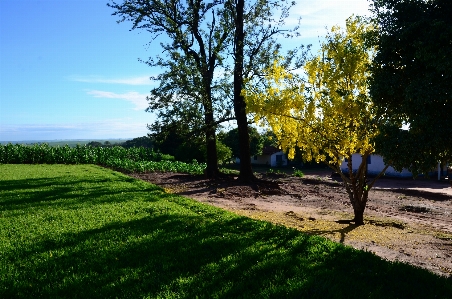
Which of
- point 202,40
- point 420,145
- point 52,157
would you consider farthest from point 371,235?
point 52,157

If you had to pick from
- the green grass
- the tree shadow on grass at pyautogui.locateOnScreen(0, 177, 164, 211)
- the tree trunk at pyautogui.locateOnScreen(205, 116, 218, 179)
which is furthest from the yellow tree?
the tree trunk at pyautogui.locateOnScreen(205, 116, 218, 179)

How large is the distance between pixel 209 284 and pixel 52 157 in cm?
3313

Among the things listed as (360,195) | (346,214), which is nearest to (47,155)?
(346,214)

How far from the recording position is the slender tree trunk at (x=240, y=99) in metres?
19.0

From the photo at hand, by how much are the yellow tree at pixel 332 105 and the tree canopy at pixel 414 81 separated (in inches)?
59.9

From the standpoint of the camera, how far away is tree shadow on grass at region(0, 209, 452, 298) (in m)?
4.65

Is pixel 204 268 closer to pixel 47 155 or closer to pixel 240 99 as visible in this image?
pixel 240 99

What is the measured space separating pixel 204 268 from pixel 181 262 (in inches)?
17.8

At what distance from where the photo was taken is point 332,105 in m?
9.72

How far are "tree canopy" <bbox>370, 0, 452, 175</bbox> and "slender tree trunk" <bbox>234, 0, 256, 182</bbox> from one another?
11.5 meters

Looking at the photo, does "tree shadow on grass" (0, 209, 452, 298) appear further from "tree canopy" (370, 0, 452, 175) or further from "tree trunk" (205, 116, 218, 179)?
"tree trunk" (205, 116, 218, 179)

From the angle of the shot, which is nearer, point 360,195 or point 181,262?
point 181,262

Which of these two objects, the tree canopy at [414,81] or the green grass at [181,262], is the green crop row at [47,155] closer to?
the green grass at [181,262]

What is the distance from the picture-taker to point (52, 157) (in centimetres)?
3403
